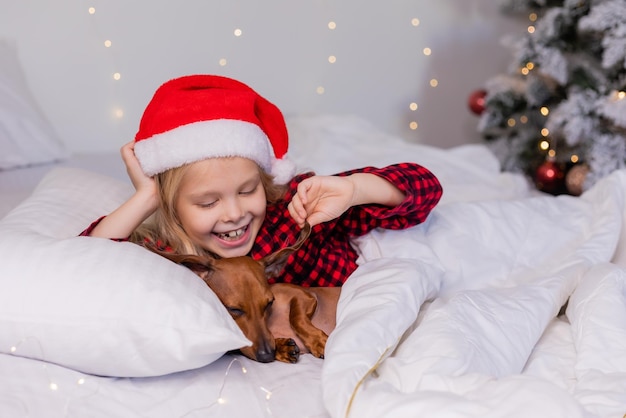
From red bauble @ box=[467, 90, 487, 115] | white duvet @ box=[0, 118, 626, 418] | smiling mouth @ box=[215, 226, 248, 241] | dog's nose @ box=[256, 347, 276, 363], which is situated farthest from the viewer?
red bauble @ box=[467, 90, 487, 115]

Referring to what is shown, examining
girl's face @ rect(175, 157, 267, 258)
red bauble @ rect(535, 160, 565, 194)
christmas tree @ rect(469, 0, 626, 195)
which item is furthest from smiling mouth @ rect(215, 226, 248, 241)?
red bauble @ rect(535, 160, 565, 194)

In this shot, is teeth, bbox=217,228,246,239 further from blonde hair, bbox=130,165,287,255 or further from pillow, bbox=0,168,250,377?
pillow, bbox=0,168,250,377

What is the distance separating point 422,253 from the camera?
4.70 feet

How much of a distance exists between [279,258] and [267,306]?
4.0 inches

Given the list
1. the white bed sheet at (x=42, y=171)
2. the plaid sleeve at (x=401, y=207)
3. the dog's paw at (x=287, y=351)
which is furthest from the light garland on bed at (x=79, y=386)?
the white bed sheet at (x=42, y=171)

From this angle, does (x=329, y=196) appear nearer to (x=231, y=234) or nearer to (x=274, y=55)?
(x=231, y=234)

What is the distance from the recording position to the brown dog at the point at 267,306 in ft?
3.71

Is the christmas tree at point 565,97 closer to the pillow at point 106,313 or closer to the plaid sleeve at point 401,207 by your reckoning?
the plaid sleeve at point 401,207

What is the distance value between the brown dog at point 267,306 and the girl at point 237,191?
11cm

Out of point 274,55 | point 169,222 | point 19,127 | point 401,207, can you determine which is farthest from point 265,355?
point 274,55

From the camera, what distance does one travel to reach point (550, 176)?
8.69 ft

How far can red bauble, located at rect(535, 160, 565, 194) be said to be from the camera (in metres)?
2.65

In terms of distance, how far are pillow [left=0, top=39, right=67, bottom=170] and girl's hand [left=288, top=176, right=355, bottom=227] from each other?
1.20 metres

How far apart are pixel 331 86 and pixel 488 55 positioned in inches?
31.8
